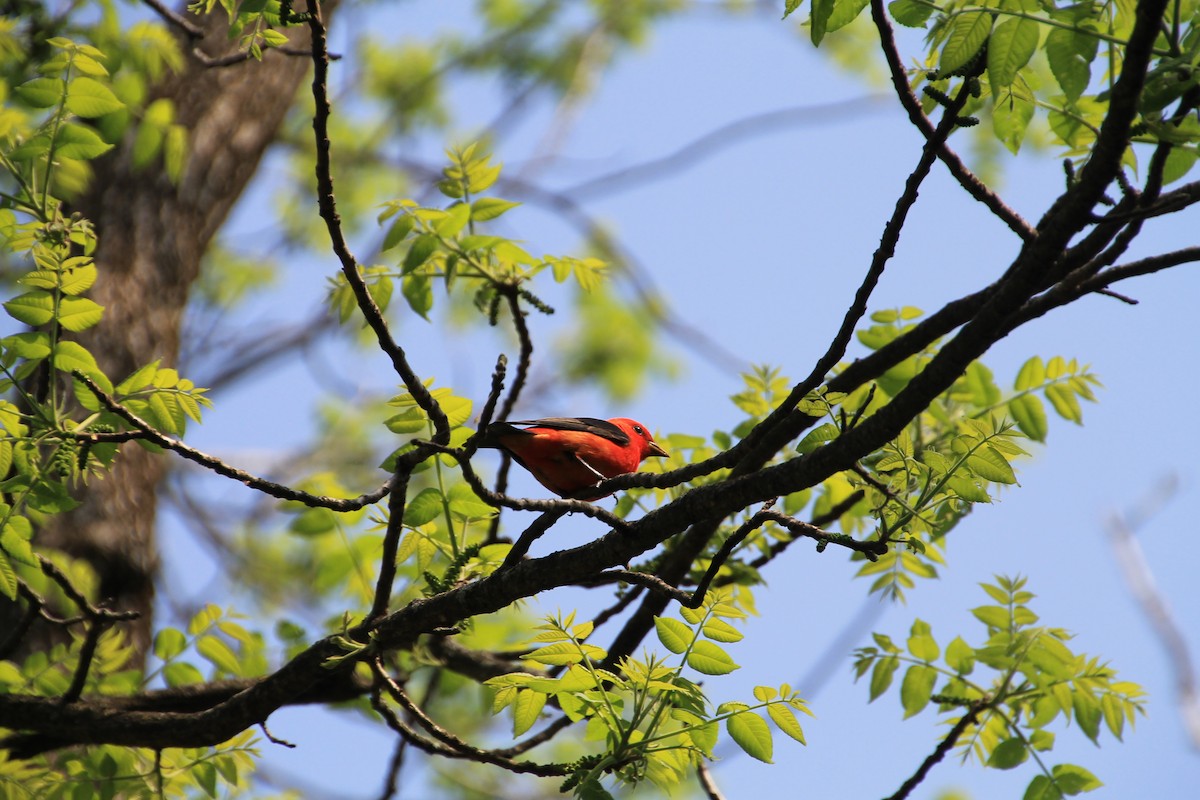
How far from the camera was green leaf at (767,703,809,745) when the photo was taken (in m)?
2.74

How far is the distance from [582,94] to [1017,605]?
938cm

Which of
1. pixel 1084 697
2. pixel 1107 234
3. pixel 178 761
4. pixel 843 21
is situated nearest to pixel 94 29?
pixel 178 761

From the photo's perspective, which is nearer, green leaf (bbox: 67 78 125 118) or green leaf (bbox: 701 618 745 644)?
green leaf (bbox: 701 618 745 644)

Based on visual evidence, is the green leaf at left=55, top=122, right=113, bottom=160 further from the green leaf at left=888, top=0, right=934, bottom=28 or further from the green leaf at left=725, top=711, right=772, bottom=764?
the green leaf at left=725, top=711, right=772, bottom=764

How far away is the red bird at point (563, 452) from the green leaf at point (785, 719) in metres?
1.62

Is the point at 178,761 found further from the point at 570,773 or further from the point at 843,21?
the point at 843,21

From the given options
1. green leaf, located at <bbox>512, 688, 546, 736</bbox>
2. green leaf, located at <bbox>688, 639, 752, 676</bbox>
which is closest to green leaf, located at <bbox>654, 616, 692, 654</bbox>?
green leaf, located at <bbox>688, 639, 752, 676</bbox>

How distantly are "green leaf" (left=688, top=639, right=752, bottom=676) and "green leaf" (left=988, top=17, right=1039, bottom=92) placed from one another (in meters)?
1.50

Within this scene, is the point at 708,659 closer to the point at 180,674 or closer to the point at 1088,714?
the point at 1088,714

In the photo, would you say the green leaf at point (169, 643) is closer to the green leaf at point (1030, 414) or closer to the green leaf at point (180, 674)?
the green leaf at point (180, 674)

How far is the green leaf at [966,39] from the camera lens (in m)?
2.29

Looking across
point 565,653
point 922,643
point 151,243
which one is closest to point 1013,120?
point 922,643

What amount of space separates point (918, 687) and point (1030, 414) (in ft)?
3.49

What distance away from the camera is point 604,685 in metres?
2.97
